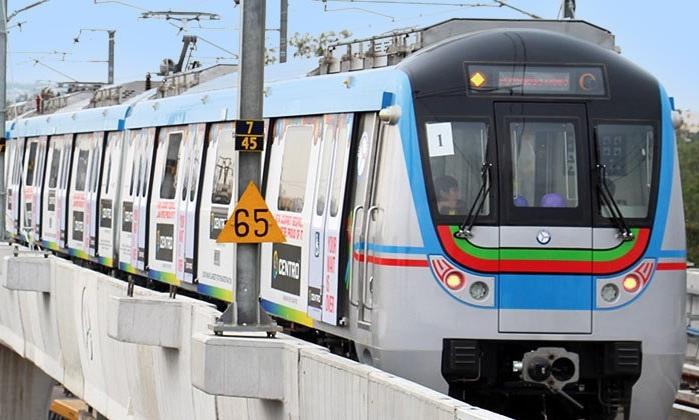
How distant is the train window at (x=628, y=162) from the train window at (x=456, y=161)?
0.93 m

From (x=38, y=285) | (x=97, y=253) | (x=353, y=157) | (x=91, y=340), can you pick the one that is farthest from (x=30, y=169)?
(x=353, y=157)

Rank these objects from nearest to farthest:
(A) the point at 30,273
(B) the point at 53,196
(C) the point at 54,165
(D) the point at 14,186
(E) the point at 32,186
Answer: (A) the point at 30,273 → (B) the point at 53,196 → (C) the point at 54,165 → (E) the point at 32,186 → (D) the point at 14,186

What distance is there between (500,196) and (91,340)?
31.2ft

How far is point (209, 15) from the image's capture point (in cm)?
3644

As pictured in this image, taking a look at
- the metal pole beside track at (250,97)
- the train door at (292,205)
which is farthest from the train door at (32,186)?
the metal pole beside track at (250,97)

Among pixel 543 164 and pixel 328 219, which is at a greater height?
pixel 543 164

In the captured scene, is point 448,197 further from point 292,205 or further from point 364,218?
point 292,205

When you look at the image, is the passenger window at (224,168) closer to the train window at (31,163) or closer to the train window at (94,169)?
the train window at (94,169)

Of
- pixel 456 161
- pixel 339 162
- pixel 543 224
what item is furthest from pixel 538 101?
pixel 339 162

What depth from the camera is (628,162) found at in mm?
14367

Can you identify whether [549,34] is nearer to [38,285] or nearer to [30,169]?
[38,285]

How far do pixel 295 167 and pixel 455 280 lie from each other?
347cm

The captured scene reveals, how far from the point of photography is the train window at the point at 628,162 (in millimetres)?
14312

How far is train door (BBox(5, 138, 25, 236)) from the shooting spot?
3695 cm
